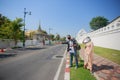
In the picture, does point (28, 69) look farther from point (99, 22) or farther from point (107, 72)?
point (99, 22)

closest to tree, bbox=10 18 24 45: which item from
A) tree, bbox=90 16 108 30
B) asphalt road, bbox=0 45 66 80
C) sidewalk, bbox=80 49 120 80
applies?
asphalt road, bbox=0 45 66 80

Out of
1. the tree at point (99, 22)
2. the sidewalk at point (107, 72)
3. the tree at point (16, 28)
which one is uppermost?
the tree at point (99, 22)

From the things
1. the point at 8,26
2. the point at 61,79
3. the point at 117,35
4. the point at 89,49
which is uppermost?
the point at 8,26

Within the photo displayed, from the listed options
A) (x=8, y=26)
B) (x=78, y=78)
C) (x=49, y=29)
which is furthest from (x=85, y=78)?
(x=49, y=29)

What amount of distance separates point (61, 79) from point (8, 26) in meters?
32.5

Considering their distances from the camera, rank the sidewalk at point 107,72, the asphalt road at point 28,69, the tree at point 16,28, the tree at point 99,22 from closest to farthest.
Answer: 1. the sidewalk at point 107,72
2. the asphalt road at point 28,69
3. the tree at point 16,28
4. the tree at point 99,22

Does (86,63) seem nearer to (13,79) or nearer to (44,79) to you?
(44,79)

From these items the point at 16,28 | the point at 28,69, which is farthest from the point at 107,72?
the point at 16,28

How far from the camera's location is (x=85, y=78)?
22.0ft

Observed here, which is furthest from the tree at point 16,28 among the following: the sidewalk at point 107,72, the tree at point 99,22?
the tree at point 99,22

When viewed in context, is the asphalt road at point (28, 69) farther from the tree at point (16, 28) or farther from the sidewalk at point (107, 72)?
the tree at point (16, 28)

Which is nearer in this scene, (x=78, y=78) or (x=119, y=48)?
(x=78, y=78)

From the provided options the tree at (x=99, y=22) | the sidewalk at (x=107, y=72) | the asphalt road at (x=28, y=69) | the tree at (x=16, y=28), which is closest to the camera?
the sidewalk at (x=107, y=72)

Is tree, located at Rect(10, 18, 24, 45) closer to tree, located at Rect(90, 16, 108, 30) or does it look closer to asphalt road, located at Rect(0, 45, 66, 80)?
asphalt road, located at Rect(0, 45, 66, 80)
